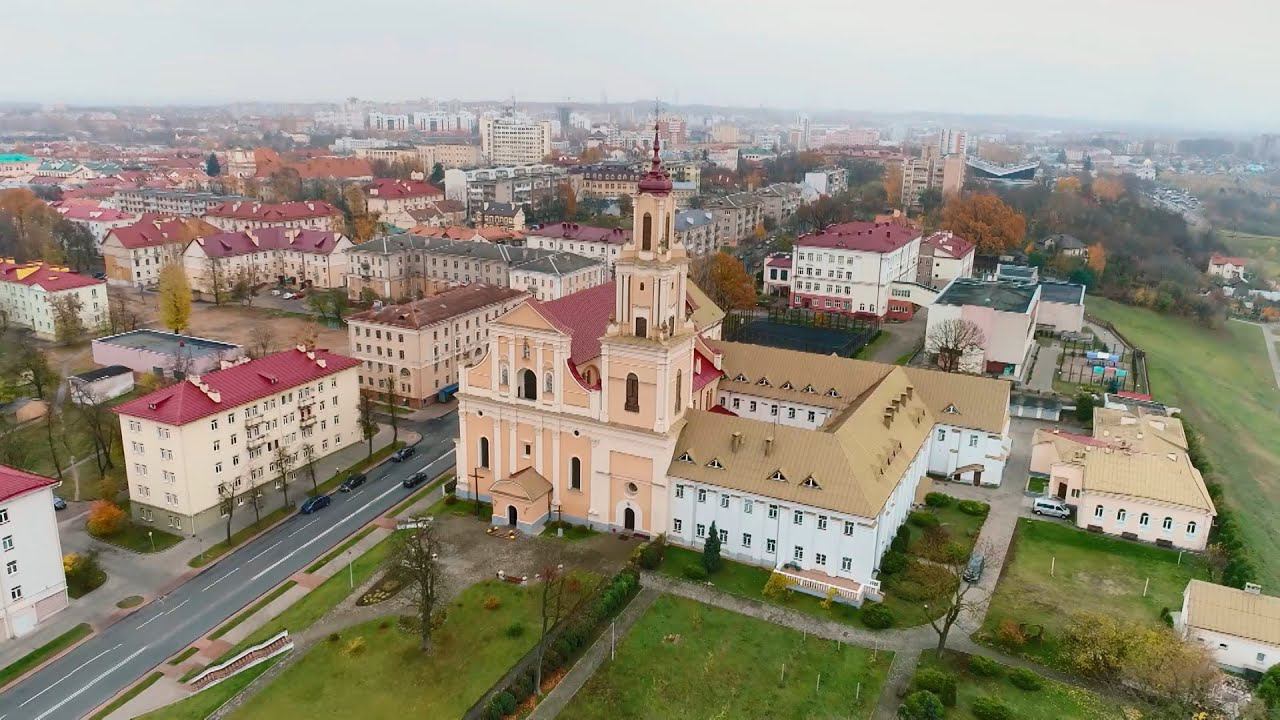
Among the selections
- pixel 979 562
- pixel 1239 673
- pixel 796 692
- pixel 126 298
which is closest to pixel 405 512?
pixel 796 692

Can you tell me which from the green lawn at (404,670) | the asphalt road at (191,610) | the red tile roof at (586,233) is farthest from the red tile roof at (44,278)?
the green lawn at (404,670)

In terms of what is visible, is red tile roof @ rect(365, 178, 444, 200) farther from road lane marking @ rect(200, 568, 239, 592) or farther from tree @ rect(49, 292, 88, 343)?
road lane marking @ rect(200, 568, 239, 592)

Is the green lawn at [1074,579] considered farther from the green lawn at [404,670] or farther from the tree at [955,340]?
the tree at [955,340]

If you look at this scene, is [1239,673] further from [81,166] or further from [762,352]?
[81,166]

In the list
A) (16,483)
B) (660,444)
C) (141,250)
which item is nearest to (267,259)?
(141,250)

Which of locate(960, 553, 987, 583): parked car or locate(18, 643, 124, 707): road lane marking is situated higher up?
locate(960, 553, 987, 583): parked car

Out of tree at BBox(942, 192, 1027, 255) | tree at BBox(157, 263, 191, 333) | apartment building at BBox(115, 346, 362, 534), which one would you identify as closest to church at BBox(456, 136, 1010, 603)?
apartment building at BBox(115, 346, 362, 534)
